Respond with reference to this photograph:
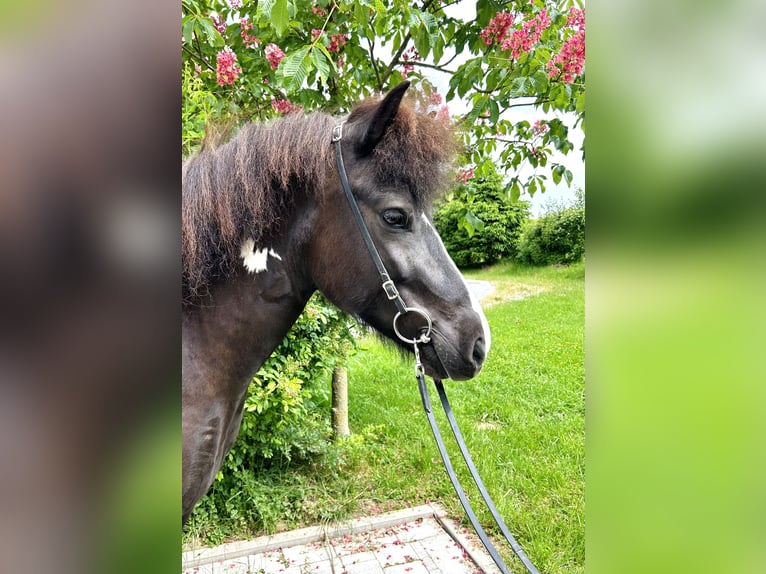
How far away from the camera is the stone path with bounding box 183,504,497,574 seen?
8.67ft

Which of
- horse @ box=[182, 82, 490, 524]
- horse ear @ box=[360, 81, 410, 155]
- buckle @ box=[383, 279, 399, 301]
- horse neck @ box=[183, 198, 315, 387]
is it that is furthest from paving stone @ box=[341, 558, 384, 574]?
horse ear @ box=[360, 81, 410, 155]

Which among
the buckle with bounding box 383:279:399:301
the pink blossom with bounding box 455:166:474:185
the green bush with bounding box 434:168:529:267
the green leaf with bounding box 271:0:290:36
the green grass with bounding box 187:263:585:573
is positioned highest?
the green leaf with bounding box 271:0:290:36

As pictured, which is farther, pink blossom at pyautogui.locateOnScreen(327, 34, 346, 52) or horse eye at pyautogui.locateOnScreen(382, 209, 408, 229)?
pink blossom at pyautogui.locateOnScreen(327, 34, 346, 52)

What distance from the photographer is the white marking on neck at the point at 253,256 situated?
137 cm

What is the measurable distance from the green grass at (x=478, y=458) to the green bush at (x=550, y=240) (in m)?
9.92

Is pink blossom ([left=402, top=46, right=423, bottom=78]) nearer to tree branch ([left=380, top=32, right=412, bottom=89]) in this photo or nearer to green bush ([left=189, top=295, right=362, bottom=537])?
tree branch ([left=380, top=32, right=412, bottom=89])

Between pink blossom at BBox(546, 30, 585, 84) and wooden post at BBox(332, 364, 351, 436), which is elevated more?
pink blossom at BBox(546, 30, 585, 84)

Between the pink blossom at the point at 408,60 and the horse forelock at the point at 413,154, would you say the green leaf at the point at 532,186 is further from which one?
the horse forelock at the point at 413,154

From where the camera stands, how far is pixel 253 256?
4.53ft

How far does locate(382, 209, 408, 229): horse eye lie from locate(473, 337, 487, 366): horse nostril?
0.47 meters
